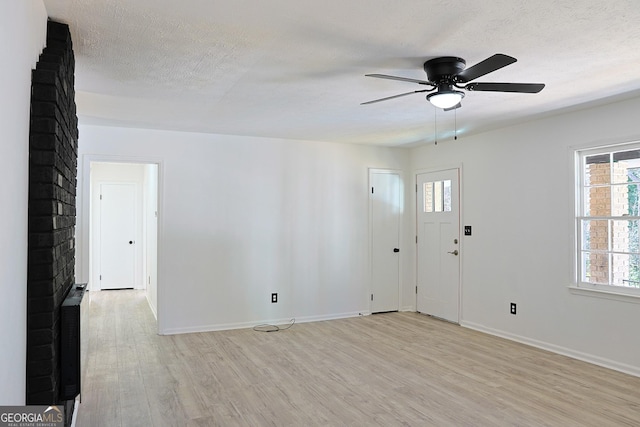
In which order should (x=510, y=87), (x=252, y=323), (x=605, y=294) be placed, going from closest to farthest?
(x=510, y=87), (x=605, y=294), (x=252, y=323)

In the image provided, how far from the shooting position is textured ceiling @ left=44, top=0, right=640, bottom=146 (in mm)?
2236

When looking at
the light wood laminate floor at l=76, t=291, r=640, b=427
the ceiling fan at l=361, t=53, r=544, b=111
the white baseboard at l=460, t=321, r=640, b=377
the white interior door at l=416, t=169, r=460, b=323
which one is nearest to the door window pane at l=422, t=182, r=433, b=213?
the white interior door at l=416, t=169, r=460, b=323

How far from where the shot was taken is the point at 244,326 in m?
5.54

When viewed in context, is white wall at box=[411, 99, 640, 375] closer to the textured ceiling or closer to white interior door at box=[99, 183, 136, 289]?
the textured ceiling

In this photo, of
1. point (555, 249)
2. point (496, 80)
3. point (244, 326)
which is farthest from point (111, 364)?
point (555, 249)

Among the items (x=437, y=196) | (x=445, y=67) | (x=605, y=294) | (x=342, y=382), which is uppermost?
(x=445, y=67)

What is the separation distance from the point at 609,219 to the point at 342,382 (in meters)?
2.79

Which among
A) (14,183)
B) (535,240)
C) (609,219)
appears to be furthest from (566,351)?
(14,183)

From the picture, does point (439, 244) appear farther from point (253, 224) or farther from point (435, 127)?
point (253, 224)

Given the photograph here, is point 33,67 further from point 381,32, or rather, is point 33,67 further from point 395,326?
point 395,326

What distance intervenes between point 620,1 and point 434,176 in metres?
4.06

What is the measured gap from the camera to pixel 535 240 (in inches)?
186

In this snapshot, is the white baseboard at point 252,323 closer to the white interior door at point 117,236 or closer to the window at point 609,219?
the window at point 609,219

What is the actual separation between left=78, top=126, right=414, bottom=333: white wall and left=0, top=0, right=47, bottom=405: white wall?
11.1 ft
